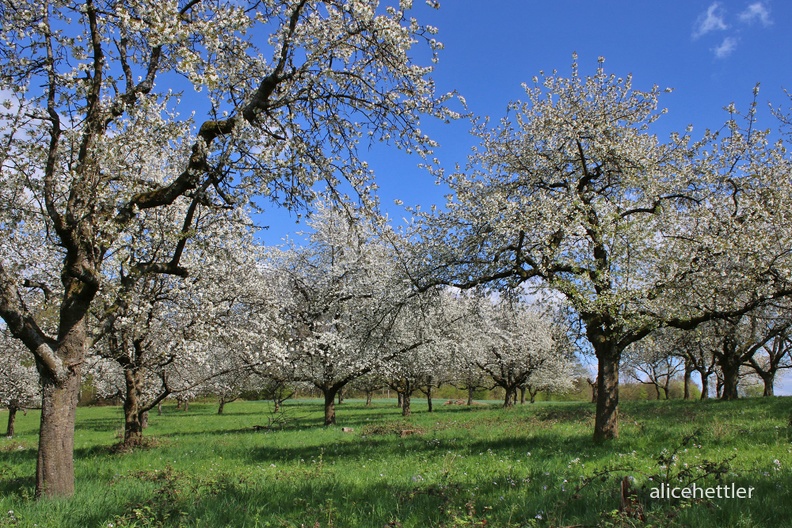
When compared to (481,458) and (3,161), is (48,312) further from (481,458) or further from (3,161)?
(481,458)

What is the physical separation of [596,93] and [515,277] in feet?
19.9

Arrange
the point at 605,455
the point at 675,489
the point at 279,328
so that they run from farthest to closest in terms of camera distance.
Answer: the point at 279,328 → the point at 605,455 → the point at 675,489

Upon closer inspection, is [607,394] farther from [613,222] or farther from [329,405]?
[329,405]

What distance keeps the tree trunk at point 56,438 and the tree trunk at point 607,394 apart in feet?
34.8

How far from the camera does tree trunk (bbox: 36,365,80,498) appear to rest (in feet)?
22.7

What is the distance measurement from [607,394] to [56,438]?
11.2 meters

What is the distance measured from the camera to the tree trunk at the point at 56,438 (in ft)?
22.7

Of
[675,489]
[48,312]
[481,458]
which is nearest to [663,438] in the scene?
[481,458]

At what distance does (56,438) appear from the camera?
7113mm

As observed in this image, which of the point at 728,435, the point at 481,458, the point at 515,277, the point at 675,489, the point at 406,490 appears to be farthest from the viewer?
the point at 515,277

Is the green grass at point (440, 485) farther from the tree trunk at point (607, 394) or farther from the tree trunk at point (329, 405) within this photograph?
the tree trunk at point (329, 405)

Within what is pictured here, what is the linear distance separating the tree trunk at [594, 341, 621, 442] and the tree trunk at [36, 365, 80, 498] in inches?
417

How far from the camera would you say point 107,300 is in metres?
9.46

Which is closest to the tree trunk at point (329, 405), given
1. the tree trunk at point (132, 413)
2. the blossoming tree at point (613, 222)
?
the tree trunk at point (132, 413)
